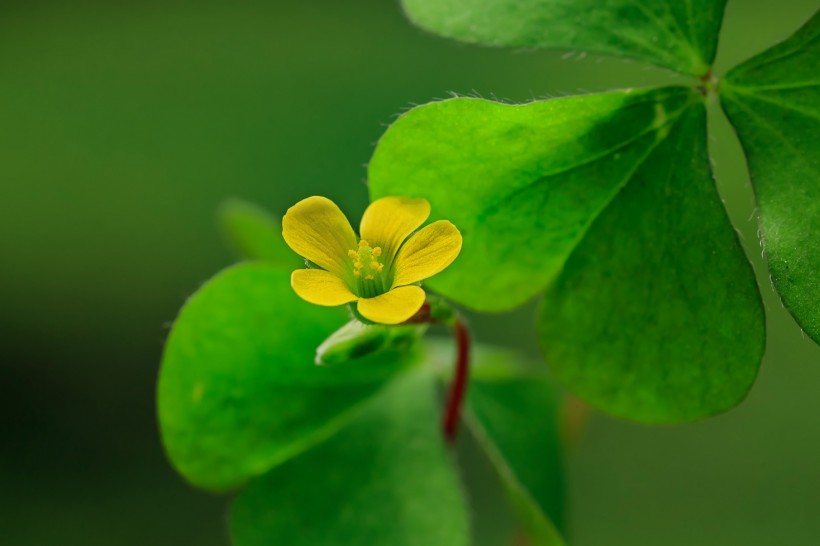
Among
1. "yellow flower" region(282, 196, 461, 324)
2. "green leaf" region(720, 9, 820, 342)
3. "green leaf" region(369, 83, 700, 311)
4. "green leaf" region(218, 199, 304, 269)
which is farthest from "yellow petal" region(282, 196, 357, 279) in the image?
"green leaf" region(218, 199, 304, 269)

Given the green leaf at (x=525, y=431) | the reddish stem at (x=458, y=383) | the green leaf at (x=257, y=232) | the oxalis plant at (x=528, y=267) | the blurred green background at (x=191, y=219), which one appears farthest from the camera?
the blurred green background at (x=191, y=219)

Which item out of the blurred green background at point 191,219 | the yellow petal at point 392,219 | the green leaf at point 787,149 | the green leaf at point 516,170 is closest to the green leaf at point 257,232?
the blurred green background at point 191,219

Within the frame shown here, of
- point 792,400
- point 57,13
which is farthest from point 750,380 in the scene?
point 57,13

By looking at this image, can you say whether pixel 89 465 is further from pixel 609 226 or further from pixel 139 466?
pixel 609 226

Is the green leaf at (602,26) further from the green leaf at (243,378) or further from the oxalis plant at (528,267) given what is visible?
the green leaf at (243,378)

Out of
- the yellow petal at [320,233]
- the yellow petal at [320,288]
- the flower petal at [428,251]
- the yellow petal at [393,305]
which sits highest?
the yellow petal at [320,233]

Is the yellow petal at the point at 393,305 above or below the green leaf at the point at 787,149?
above
